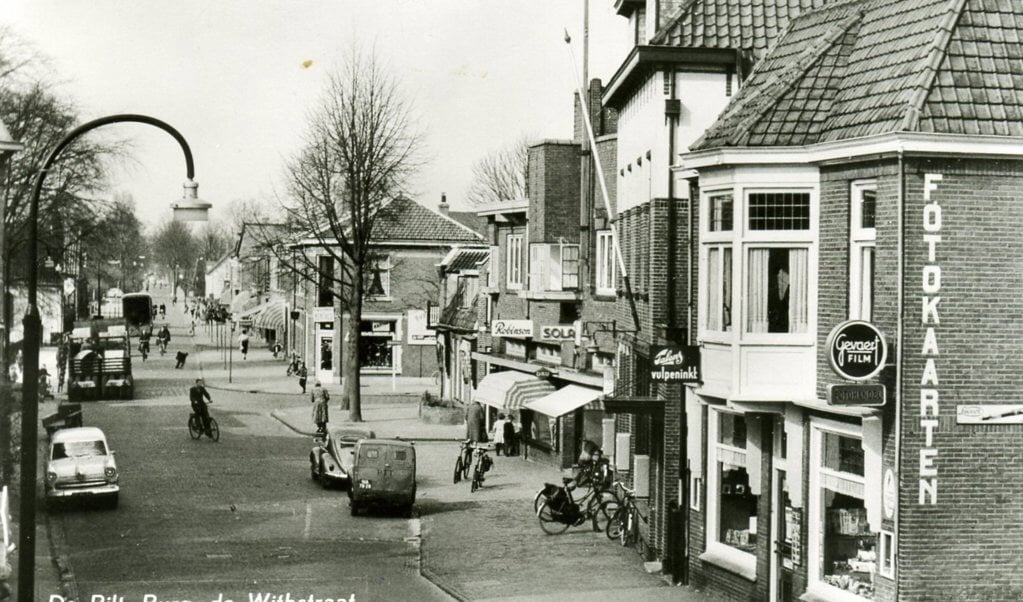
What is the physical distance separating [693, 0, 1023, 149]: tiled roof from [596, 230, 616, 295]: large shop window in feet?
37.0

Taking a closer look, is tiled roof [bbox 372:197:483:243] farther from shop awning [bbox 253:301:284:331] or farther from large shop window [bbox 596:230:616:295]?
large shop window [bbox 596:230:616:295]

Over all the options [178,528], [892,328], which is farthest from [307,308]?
[892,328]

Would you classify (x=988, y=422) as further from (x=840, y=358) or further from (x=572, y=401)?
(x=572, y=401)

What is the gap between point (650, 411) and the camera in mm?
19688

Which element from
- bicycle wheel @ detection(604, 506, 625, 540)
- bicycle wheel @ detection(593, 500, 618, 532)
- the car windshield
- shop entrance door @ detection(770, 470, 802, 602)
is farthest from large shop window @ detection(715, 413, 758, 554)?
the car windshield

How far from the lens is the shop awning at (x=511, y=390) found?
32562mm

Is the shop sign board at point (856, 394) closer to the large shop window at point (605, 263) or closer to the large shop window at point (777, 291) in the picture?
the large shop window at point (777, 291)

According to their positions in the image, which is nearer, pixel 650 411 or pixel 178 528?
pixel 650 411

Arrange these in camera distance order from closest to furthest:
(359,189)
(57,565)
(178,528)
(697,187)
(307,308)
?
(697,187)
(57,565)
(178,528)
(359,189)
(307,308)

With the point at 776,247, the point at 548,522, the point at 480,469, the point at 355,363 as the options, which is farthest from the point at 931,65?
the point at 355,363

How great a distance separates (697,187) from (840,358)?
520 cm

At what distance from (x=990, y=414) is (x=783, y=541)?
3.37m

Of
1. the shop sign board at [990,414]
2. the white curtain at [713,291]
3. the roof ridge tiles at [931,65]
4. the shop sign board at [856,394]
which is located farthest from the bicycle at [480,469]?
the roof ridge tiles at [931,65]

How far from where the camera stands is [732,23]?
1983cm
